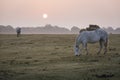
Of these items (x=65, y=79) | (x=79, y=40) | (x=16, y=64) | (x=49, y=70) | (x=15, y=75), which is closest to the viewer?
Answer: (x=65, y=79)

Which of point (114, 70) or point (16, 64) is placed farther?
point (16, 64)

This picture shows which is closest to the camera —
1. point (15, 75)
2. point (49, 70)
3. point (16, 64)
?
point (15, 75)

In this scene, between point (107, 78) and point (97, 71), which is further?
point (97, 71)

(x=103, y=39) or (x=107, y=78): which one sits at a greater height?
(x=103, y=39)

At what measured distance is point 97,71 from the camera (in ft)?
51.3

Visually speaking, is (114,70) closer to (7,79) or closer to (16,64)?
(7,79)

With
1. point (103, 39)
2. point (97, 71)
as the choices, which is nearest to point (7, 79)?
point (97, 71)

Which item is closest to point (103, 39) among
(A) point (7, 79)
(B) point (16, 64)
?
(B) point (16, 64)

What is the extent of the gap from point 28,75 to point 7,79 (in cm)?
115

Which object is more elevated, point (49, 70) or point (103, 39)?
point (103, 39)

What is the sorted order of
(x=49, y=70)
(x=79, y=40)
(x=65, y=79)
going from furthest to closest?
(x=79, y=40), (x=49, y=70), (x=65, y=79)

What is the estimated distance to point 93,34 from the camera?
25.4 meters

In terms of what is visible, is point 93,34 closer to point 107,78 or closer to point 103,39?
point 103,39

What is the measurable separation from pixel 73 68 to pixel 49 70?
1.49m
